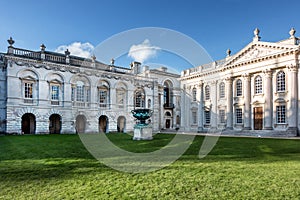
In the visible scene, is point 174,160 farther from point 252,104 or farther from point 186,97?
point 186,97

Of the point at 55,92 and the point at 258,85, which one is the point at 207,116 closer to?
the point at 258,85

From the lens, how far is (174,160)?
7.49m

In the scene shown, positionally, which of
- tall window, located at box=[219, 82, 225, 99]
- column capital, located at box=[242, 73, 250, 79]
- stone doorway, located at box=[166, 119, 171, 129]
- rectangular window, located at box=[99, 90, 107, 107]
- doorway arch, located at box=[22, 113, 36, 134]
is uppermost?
column capital, located at box=[242, 73, 250, 79]

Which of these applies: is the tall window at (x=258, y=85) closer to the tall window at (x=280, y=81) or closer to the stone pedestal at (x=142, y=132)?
the tall window at (x=280, y=81)

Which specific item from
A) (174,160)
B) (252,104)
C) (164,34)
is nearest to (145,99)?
(252,104)

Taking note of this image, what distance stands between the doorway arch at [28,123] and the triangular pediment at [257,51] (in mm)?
26107

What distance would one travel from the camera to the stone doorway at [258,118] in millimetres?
26703

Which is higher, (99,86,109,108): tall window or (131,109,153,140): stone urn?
(99,86,109,108): tall window

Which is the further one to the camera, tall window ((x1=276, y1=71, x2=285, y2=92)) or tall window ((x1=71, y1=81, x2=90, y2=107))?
tall window ((x1=71, y1=81, x2=90, y2=107))

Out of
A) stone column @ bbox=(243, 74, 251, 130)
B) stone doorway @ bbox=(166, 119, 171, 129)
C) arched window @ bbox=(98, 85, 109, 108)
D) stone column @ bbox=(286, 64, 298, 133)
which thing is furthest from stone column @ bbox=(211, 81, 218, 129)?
arched window @ bbox=(98, 85, 109, 108)

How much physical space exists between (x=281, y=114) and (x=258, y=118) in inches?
109

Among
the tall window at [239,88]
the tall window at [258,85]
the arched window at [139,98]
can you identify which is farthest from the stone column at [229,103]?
the arched window at [139,98]

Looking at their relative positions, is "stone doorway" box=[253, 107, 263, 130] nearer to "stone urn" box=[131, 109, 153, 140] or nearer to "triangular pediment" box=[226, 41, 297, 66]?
"triangular pediment" box=[226, 41, 297, 66]

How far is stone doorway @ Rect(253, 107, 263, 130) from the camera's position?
1051 inches
